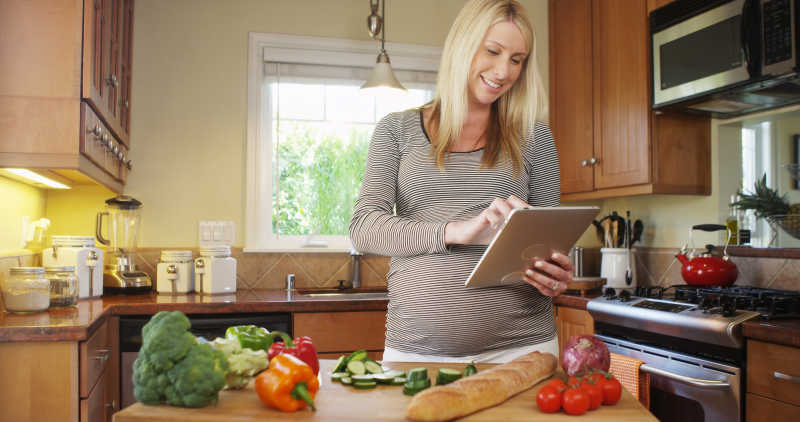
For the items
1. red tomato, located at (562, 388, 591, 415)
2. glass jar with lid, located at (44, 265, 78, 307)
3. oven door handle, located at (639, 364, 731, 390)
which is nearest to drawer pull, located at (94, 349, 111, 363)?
glass jar with lid, located at (44, 265, 78, 307)

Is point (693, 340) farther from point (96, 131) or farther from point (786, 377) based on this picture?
point (96, 131)

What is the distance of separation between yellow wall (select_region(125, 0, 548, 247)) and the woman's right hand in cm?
222

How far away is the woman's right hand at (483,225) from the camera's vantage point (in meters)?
1.19

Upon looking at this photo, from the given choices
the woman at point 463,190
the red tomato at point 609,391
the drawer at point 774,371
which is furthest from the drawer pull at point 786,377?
the red tomato at point 609,391

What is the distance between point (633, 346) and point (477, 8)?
1592 mm

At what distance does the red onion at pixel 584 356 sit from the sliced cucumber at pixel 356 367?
1.29 feet

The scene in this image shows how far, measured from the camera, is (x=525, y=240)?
1.22 m

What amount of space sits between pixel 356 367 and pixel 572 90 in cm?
264

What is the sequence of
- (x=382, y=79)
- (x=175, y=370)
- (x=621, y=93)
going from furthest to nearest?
(x=621, y=93) < (x=382, y=79) < (x=175, y=370)

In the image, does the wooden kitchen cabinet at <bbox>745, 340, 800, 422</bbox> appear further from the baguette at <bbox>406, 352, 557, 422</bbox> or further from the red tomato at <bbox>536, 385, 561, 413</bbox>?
the red tomato at <bbox>536, 385, 561, 413</bbox>

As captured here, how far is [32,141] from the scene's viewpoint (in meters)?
1.95

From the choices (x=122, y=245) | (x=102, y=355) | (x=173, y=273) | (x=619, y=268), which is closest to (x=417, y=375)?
(x=102, y=355)

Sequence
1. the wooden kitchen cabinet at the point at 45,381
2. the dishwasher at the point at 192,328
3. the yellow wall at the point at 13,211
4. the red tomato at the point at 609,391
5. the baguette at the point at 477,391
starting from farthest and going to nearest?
the dishwasher at the point at 192,328 → the yellow wall at the point at 13,211 → the wooden kitchen cabinet at the point at 45,381 → the red tomato at the point at 609,391 → the baguette at the point at 477,391

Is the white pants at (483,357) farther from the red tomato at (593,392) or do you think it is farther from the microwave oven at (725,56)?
the microwave oven at (725,56)
